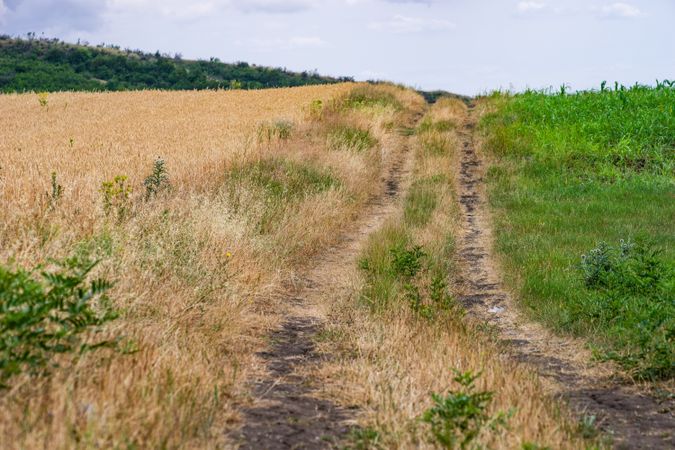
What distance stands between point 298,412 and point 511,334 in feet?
11.7

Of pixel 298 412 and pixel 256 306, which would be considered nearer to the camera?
pixel 298 412

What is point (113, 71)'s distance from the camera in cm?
6919

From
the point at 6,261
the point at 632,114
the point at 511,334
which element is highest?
the point at 632,114

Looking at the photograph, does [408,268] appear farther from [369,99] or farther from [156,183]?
[369,99]

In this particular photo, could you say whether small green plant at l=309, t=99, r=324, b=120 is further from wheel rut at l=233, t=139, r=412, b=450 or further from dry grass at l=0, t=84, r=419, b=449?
wheel rut at l=233, t=139, r=412, b=450

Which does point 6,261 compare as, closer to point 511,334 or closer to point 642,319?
point 511,334

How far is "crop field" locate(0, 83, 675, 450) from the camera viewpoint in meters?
4.48

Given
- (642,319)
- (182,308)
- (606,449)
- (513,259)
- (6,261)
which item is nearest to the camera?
(606,449)

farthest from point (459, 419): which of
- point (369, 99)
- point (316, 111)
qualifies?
point (369, 99)

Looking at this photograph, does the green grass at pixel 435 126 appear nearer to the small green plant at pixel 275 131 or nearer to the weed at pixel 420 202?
the small green plant at pixel 275 131

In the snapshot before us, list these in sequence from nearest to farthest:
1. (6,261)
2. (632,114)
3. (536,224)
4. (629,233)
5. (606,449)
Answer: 1. (606,449)
2. (6,261)
3. (629,233)
4. (536,224)
5. (632,114)

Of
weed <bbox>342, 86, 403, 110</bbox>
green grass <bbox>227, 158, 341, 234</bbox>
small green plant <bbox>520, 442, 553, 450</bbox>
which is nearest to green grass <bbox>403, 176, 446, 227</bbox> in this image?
green grass <bbox>227, 158, 341, 234</bbox>

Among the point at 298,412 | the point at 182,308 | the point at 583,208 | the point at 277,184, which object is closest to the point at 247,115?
the point at 277,184

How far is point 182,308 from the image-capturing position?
21.9 ft
